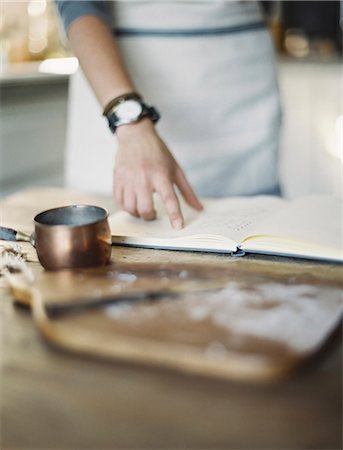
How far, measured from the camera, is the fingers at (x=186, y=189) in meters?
1.06

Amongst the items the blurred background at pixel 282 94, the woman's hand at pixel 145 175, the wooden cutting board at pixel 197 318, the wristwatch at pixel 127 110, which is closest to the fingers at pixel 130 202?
the woman's hand at pixel 145 175

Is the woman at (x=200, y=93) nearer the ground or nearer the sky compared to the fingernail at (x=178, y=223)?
nearer the sky

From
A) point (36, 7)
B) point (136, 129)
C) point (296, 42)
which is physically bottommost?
point (136, 129)

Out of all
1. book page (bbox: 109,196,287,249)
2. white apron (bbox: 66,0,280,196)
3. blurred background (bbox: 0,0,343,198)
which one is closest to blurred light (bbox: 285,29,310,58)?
blurred background (bbox: 0,0,343,198)

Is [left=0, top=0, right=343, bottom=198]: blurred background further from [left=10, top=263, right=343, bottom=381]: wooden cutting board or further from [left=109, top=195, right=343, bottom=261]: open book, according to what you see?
[left=10, top=263, right=343, bottom=381]: wooden cutting board

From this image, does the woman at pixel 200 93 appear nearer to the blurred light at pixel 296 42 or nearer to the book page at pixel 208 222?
the book page at pixel 208 222

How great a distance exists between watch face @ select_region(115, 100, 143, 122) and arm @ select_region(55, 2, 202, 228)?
1cm

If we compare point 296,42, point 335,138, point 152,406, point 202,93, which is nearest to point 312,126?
point 335,138

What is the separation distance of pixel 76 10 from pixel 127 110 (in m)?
0.25

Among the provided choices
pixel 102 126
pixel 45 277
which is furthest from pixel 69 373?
pixel 102 126

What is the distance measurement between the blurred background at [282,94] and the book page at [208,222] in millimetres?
1941

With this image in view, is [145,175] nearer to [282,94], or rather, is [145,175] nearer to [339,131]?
[339,131]

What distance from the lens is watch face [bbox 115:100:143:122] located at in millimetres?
1071

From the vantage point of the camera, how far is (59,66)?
3.29m
